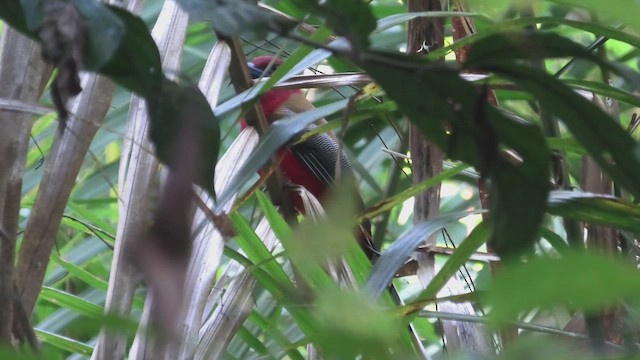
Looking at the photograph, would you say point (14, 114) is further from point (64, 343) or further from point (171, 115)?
point (64, 343)

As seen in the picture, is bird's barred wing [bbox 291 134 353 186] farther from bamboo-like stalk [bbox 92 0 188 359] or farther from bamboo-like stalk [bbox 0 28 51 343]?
bamboo-like stalk [bbox 0 28 51 343]

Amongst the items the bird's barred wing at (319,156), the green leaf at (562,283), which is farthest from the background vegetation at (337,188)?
the bird's barred wing at (319,156)

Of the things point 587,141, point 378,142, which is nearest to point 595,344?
point 587,141

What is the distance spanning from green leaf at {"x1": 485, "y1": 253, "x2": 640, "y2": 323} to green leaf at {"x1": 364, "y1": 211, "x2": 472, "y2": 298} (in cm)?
56

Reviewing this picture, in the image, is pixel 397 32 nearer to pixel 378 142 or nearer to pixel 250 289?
pixel 378 142

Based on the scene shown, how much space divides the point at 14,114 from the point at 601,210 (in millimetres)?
575

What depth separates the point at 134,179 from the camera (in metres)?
0.92

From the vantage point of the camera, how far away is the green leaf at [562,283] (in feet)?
0.80

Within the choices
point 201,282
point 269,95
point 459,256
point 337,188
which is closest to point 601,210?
point 459,256

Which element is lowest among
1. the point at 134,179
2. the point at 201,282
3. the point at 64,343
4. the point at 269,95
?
the point at 64,343

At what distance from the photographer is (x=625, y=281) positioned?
0.25 meters

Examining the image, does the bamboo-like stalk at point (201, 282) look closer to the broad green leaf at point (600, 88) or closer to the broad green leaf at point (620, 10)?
the broad green leaf at point (600, 88)

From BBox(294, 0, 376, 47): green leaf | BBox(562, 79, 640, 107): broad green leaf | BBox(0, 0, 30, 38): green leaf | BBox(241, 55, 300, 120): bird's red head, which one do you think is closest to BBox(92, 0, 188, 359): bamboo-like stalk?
BBox(0, 0, 30, 38): green leaf

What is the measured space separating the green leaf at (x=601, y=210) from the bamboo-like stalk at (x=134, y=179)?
15.7 inches
